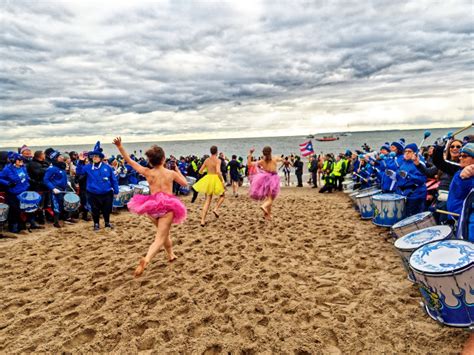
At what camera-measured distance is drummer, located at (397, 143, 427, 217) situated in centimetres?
600

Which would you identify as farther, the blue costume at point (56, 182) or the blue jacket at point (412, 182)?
the blue costume at point (56, 182)

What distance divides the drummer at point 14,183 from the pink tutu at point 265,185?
5.91m

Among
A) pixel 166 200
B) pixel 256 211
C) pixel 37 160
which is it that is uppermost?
pixel 37 160

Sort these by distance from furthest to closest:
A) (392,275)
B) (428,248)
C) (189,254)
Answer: (189,254)
(392,275)
(428,248)

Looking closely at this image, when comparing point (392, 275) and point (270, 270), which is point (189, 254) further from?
point (392, 275)

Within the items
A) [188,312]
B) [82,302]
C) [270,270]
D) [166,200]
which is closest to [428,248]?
[270,270]

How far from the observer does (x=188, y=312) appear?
144 inches

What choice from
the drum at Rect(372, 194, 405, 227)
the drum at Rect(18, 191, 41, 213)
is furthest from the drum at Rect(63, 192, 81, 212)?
the drum at Rect(372, 194, 405, 227)

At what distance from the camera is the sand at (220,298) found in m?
3.10

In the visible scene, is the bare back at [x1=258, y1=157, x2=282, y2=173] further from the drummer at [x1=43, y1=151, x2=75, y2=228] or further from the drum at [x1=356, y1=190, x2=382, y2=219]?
the drummer at [x1=43, y1=151, x2=75, y2=228]

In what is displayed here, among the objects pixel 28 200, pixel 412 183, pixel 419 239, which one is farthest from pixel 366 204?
pixel 28 200

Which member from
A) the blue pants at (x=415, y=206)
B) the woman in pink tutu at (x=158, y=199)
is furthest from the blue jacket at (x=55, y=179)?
→ the blue pants at (x=415, y=206)

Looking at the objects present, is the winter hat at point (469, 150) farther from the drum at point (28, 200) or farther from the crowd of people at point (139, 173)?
the drum at point (28, 200)

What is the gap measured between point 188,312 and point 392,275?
120 inches
